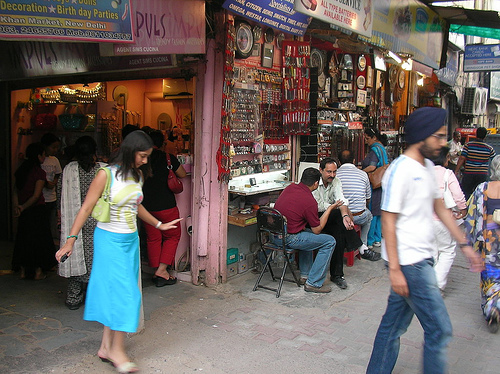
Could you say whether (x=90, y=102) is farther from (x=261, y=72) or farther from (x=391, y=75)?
(x=391, y=75)

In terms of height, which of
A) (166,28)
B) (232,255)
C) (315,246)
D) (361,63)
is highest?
(361,63)

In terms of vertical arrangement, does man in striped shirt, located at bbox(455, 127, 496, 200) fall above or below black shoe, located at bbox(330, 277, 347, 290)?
above

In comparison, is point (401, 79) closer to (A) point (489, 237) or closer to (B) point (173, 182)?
(A) point (489, 237)

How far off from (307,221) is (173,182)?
1589mm

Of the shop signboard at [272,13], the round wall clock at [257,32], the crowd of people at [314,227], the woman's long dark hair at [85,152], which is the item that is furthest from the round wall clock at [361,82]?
the woman's long dark hair at [85,152]

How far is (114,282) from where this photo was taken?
363cm

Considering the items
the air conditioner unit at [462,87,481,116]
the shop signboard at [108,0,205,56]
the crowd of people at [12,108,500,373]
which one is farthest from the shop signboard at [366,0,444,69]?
the air conditioner unit at [462,87,481,116]

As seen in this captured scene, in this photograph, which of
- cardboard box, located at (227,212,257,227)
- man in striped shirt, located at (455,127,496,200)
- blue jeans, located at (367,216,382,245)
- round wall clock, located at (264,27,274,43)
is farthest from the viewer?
man in striped shirt, located at (455,127,496,200)

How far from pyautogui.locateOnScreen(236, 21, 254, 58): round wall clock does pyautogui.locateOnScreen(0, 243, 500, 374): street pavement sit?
283 centimetres

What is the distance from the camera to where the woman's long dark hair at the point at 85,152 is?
4.79 metres

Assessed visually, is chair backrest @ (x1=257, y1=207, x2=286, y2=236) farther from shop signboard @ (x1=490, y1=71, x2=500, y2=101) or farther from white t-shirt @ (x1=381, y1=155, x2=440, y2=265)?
shop signboard @ (x1=490, y1=71, x2=500, y2=101)

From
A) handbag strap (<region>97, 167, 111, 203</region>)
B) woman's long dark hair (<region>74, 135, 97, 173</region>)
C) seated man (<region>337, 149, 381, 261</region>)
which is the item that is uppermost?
woman's long dark hair (<region>74, 135, 97, 173</region>)

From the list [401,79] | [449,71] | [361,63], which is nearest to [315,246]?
[361,63]

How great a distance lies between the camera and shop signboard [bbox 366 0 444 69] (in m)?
7.05
